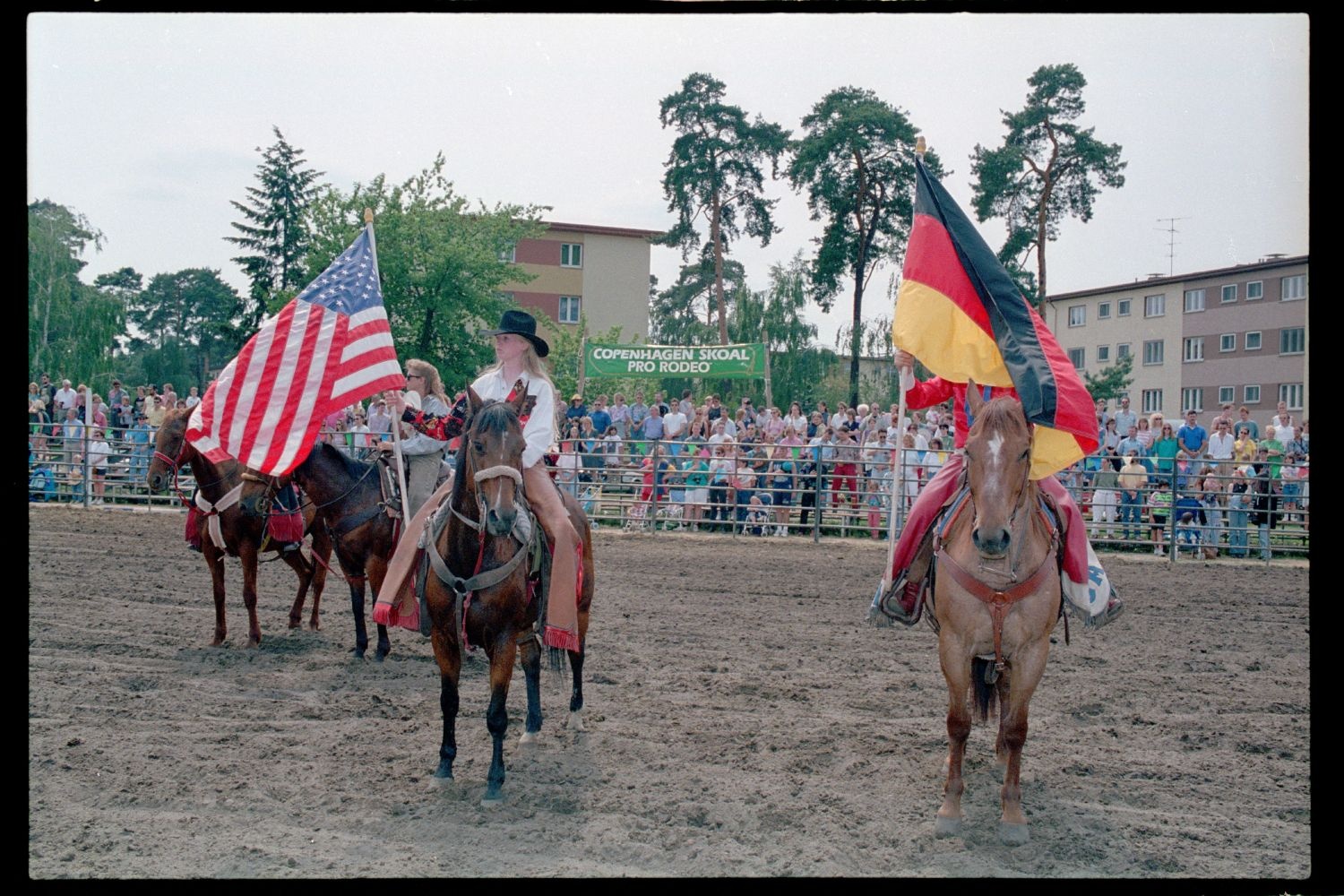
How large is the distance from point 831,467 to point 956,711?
1370 centimetres

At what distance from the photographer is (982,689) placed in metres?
6.29

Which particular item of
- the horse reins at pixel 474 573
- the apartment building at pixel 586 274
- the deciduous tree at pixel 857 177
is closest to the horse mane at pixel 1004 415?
the horse reins at pixel 474 573

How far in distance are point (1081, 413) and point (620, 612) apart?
666 centimetres

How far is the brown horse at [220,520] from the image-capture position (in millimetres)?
9508

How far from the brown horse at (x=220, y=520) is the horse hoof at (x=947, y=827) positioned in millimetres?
6548

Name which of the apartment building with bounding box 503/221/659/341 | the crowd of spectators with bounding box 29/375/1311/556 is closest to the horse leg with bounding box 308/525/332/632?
the crowd of spectators with bounding box 29/375/1311/556

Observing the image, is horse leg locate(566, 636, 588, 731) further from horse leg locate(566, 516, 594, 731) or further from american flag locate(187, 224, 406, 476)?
american flag locate(187, 224, 406, 476)

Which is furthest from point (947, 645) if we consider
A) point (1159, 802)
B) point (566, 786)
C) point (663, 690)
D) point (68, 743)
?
point (68, 743)

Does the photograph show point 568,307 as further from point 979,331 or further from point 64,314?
point 979,331

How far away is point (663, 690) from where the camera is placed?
823 centimetres

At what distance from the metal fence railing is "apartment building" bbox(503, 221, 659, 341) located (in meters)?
36.6

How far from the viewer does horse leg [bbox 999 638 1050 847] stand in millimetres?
5461

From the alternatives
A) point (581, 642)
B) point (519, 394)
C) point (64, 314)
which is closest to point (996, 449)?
point (519, 394)
